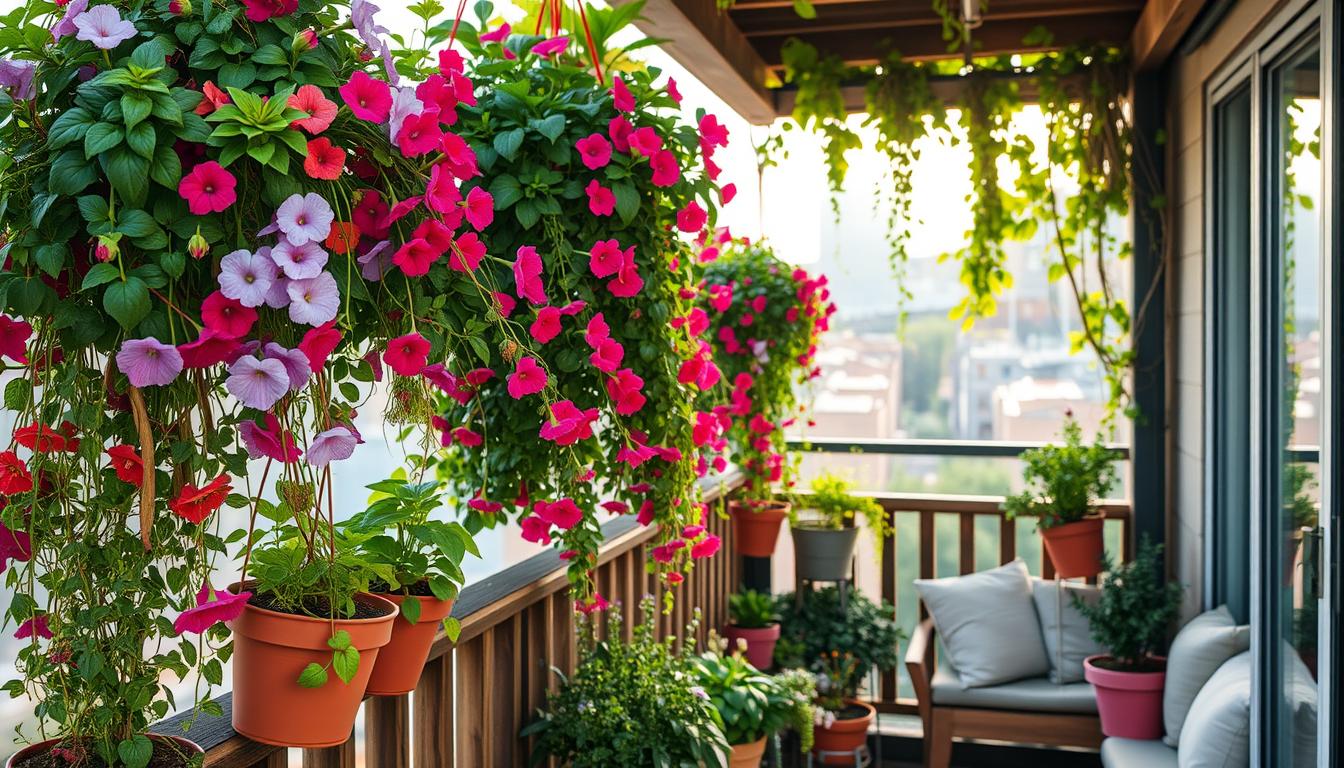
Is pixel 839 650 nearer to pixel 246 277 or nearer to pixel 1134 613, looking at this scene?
pixel 1134 613

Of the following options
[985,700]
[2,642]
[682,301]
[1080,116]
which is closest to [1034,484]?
[985,700]

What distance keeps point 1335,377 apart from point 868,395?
335cm

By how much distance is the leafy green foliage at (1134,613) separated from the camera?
3.39 m

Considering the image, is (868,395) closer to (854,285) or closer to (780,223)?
(854,285)

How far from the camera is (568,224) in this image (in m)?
1.64

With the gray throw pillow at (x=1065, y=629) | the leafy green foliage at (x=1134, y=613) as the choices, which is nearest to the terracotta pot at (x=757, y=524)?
the gray throw pillow at (x=1065, y=629)

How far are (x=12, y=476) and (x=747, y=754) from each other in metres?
2.18

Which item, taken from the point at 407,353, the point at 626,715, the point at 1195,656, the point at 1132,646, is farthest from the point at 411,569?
the point at 1132,646

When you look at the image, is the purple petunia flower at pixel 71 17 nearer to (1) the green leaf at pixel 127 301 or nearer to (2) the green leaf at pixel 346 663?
(1) the green leaf at pixel 127 301

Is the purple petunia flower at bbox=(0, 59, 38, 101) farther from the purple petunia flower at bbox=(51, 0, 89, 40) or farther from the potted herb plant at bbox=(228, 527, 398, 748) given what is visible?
the potted herb plant at bbox=(228, 527, 398, 748)

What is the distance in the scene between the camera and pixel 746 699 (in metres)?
2.79

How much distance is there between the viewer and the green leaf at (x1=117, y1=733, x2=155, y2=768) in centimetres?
100

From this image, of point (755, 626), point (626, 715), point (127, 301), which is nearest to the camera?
point (127, 301)

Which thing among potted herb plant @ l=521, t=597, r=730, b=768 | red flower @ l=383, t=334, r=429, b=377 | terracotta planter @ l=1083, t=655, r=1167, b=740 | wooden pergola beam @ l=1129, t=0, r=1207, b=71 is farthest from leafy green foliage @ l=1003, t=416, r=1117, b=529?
red flower @ l=383, t=334, r=429, b=377
